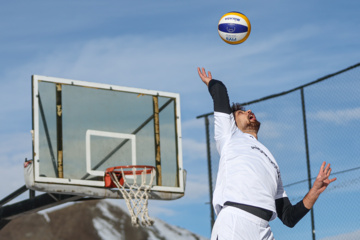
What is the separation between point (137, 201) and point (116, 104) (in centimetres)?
181

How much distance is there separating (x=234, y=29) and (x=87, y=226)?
4369 centimetres

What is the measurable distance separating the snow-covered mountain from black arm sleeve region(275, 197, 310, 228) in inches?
1704

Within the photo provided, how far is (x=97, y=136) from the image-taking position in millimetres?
11781

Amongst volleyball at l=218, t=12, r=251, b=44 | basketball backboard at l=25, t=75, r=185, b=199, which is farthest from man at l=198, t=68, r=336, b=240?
basketball backboard at l=25, t=75, r=185, b=199

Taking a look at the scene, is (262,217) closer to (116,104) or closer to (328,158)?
(328,158)

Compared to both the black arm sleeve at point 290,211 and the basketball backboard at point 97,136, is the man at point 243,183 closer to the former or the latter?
the black arm sleeve at point 290,211

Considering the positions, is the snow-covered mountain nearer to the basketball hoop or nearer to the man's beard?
the basketball hoop

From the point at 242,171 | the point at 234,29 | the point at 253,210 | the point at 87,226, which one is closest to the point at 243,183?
the point at 242,171

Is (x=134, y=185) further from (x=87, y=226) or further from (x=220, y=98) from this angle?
(x=87, y=226)

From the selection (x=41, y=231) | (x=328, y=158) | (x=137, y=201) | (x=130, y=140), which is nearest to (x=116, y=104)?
(x=130, y=140)

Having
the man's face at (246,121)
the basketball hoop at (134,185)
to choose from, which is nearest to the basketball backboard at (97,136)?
the basketball hoop at (134,185)

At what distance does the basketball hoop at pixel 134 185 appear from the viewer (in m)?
11.1

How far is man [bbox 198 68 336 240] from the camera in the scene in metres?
5.53

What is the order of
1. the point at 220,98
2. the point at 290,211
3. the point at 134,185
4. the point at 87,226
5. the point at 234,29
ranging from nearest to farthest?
the point at 220,98 < the point at 290,211 < the point at 234,29 < the point at 134,185 < the point at 87,226
